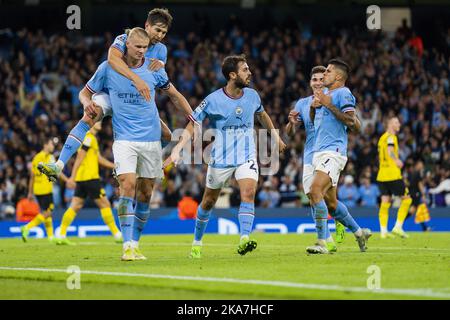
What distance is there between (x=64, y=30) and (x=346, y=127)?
854 inches

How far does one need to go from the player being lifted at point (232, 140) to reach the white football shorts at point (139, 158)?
598 millimetres

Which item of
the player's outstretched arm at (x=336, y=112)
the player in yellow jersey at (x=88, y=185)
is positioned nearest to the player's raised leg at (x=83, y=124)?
the player's outstretched arm at (x=336, y=112)

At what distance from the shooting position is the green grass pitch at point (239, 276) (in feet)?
26.0

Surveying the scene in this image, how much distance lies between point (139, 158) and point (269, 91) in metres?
20.0

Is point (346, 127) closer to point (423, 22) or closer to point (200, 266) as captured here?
point (200, 266)

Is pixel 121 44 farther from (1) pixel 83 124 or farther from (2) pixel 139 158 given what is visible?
(2) pixel 139 158

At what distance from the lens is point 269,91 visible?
31750 mm

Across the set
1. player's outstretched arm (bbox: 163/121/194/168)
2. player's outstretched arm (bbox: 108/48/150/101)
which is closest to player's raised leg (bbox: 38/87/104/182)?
player's outstretched arm (bbox: 108/48/150/101)

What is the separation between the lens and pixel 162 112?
3027 centimetres

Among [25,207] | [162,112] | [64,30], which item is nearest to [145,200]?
[25,207]

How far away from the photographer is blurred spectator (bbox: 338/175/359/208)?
1064 inches

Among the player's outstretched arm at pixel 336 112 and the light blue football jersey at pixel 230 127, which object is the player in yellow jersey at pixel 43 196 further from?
the player's outstretched arm at pixel 336 112
